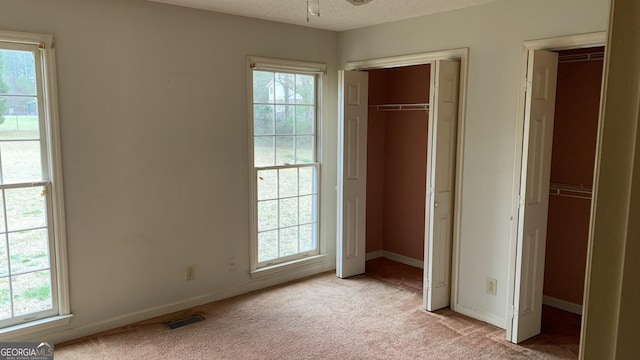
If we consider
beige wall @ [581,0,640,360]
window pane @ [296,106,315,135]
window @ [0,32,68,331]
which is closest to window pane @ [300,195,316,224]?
window pane @ [296,106,315,135]

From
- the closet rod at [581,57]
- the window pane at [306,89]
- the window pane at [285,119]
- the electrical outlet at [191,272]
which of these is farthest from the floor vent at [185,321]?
the closet rod at [581,57]

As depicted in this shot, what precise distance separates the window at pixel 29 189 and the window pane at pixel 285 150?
1886 mm

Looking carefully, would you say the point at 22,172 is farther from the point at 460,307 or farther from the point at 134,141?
the point at 460,307

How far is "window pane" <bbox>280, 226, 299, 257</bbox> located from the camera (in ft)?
15.2

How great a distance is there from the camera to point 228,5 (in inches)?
144

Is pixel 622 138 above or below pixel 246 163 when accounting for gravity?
above

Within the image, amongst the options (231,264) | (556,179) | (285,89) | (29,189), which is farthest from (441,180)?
(29,189)

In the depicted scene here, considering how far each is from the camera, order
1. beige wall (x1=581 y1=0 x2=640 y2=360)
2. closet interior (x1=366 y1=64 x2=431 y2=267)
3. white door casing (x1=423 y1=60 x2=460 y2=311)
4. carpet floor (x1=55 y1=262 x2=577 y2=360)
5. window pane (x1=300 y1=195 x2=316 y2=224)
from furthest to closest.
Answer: closet interior (x1=366 y1=64 x2=431 y2=267), window pane (x1=300 y1=195 x2=316 y2=224), white door casing (x1=423 y1=60 x2=460 y2=311), carpet floor (x1=55 y1=262 x2=577 y2=360), beige wall (x1=581 y1=0 x2=640 y2=360)

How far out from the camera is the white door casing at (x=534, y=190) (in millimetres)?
3230

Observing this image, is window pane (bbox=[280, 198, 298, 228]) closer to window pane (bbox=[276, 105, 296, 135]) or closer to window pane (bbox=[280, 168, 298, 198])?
window pane (bbox=[280, 168, 298, 198])

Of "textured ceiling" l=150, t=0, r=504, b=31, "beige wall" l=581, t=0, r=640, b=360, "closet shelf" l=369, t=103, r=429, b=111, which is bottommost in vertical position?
"beige wall" l=581, t=0, r=640, b=360

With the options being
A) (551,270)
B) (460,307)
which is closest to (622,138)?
(460,307)

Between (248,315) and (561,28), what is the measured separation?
3151mm

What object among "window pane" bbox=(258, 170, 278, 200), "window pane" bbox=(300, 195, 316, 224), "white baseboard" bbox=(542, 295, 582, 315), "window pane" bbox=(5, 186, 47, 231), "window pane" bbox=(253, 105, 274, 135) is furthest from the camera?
"window pane" bbox=(300, 195, 316, 224)
